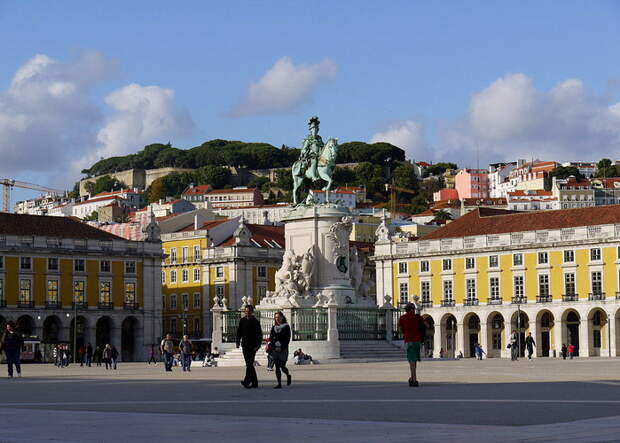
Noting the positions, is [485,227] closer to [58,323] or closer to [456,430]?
[58,323]

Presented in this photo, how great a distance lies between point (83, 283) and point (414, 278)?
2208 centimetres

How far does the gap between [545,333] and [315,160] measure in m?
42.0

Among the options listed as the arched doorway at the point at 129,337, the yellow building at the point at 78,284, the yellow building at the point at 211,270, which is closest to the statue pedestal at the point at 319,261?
the yellow building at the point at 78,284

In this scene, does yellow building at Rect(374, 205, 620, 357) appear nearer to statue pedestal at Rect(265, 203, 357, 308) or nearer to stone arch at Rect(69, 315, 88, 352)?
stone arch at Rect(69, 315, 88, 352)

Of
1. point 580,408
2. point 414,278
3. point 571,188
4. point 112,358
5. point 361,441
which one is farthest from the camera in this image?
point 571,188

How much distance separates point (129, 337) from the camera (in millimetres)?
90812

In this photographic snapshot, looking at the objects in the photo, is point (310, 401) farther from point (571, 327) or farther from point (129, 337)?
point (129, 337)

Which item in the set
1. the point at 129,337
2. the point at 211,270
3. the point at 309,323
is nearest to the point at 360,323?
the point at 309,323

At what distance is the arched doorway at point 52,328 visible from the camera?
86.2m

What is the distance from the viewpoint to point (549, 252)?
86188 mm

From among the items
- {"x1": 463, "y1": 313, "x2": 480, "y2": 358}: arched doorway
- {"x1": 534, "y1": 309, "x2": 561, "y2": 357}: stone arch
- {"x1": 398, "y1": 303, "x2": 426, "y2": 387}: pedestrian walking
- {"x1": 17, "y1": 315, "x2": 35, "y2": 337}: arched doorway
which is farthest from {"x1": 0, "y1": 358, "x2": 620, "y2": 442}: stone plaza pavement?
{"x1": 463, "y1": 313, "x2": 480, "y2": 358}: arched doorway

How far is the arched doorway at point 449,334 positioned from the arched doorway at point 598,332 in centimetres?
1006

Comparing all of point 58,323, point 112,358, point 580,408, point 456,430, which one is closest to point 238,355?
point 112,358

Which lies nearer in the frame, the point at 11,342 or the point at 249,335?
the point at 249,335
